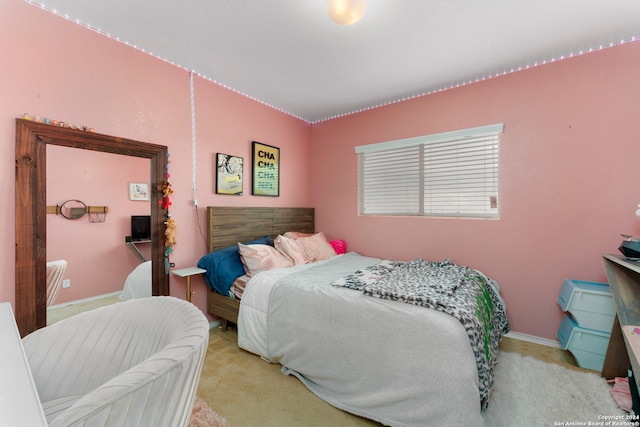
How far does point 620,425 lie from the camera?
1.45 meters

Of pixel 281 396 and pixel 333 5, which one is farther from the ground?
pixel 333 5

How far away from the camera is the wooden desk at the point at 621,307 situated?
1.68 m

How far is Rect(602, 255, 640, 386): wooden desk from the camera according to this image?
66.2 inches

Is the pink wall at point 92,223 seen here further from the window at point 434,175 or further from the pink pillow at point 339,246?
the window at point 434,175

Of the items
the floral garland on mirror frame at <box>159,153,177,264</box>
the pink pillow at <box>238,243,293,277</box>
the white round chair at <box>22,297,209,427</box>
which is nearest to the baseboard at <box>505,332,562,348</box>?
the pink pillow at <box>238,243,293,277</box>

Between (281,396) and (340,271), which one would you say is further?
(340,271)

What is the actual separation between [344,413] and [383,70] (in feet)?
8.95

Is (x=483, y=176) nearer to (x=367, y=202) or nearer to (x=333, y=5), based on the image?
(x=367, y=202)

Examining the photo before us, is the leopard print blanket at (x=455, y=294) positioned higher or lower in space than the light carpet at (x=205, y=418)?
higher

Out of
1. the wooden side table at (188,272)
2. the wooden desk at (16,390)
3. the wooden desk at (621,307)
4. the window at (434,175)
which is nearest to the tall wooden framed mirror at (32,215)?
the wooden side table at (188,272)

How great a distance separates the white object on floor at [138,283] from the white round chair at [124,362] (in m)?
0.91

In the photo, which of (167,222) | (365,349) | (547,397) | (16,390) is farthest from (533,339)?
(167,222)

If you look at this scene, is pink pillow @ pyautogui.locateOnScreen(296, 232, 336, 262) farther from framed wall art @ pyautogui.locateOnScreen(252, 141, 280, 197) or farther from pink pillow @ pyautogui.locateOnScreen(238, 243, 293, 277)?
framed wall art @ pyautogui.locateOnScreen(252, 141, 280, 197)

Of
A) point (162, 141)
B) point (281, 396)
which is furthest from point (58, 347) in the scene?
point (162, 141)
